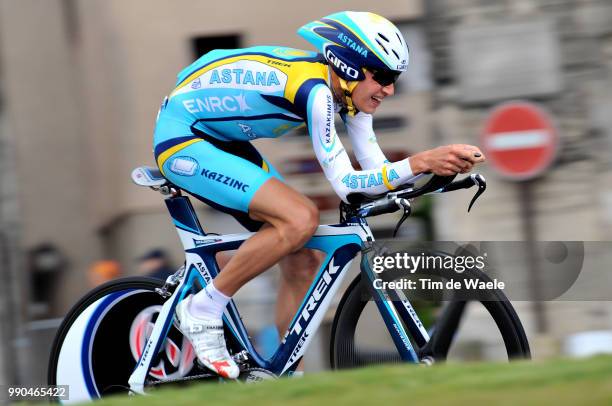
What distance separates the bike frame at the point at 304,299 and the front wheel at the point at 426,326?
2.8 inches

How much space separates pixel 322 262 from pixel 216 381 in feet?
2.56

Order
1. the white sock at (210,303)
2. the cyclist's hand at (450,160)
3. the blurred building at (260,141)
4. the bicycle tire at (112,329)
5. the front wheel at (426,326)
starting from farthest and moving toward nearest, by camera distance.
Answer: the blurred building at (260,141) → the bicycle tire at (112,329) → the white sock at (210,303) → the front wheel at (426,326) → the cyclist's hand at (450,160)

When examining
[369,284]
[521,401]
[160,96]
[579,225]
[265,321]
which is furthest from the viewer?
[160,96]

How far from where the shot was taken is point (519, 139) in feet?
32.3

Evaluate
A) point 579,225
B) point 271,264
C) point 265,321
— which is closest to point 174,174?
point 271,264

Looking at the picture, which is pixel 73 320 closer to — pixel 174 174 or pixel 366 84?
pixel 174 174

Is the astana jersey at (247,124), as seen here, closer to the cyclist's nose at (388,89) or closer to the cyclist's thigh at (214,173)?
the cyclist's thigh at (214,173)

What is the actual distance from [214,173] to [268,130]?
0.34 metres

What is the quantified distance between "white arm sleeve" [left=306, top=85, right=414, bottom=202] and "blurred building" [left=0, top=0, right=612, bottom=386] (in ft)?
14.6

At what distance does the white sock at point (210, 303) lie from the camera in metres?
6.04

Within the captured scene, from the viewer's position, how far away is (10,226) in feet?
42.0

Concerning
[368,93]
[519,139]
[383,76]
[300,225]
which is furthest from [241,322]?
[519,139]

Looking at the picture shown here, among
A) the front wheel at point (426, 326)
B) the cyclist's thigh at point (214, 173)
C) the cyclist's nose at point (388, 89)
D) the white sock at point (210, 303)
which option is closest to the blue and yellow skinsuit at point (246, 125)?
the cyclist's thigh at point (214, 173)

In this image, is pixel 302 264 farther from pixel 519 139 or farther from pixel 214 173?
pixel 519 139
